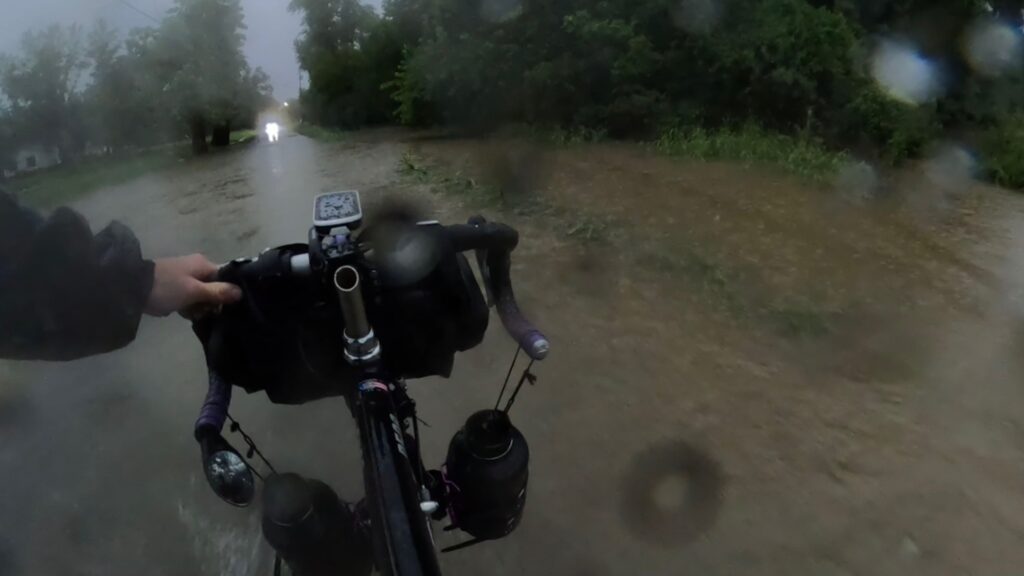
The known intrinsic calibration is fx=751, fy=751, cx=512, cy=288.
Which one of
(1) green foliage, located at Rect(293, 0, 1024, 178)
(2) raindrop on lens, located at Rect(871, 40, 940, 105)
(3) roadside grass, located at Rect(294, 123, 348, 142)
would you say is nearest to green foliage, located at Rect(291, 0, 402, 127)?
(3) roadside grass, located at Rect(294, 123, 348, 142)

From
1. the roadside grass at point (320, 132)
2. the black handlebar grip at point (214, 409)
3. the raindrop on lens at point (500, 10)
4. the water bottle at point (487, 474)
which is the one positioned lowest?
the water bottle at point (487, 474)

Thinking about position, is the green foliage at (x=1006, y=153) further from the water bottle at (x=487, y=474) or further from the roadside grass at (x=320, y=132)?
the water bottle at (x=487, y=474)

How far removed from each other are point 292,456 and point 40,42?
206 centimetres

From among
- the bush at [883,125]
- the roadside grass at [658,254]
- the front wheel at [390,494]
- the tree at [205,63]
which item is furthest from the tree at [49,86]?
the bush at [883,125]

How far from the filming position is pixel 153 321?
17.5 feet

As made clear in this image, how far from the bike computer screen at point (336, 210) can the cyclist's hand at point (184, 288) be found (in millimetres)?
241

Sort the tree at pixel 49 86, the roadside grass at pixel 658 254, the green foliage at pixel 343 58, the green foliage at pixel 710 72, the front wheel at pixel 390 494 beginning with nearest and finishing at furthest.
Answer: the front wheel at pixel 390 494 → the tree at pixel 49 86 → the green foliage at pixel 343 58 → the roadside grass at pixel 658 254 → the green foliage at pixel 710 72

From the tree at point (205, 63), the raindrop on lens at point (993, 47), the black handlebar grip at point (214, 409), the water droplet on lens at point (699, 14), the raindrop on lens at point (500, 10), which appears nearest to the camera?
the black handlebar grip at point (214, 409)

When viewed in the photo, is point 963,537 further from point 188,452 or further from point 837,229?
point 837,229

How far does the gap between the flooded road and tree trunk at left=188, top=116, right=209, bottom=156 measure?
225mm

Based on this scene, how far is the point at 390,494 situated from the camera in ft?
4.44

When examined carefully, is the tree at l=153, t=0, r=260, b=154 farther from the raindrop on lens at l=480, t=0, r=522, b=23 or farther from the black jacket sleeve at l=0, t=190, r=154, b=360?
the raindrop on lens at l=480, t=0, r=522, b=23

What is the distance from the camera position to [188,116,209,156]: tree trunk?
13.1ft

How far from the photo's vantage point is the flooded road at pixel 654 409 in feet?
9.76
